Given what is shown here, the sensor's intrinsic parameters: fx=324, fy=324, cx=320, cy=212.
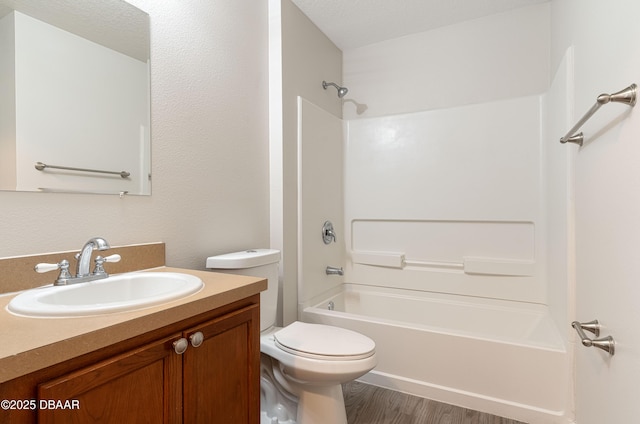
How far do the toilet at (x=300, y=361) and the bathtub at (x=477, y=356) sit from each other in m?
0.47

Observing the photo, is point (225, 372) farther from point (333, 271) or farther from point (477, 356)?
point (333, 271)

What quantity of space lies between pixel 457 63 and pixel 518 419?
2.27 metres

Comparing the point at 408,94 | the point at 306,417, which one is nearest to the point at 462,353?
the point at 306,417

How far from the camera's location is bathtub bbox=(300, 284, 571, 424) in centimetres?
159

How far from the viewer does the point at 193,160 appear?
1529 millimetres

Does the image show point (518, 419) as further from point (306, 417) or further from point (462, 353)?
point (306, 417)

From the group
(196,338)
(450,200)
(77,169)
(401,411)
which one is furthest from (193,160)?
(450,200)

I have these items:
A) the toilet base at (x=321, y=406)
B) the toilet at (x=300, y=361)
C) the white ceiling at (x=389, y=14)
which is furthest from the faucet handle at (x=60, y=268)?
the white ceiling at (x=389, y=14)

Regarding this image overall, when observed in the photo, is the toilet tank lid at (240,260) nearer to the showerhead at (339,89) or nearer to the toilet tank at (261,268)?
the toilet tank at (261,268)

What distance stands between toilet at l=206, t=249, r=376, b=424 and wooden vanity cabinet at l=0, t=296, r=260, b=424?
35 cm

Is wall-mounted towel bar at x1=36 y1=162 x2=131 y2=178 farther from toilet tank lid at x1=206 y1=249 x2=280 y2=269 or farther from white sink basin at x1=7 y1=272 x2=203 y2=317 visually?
toilet tank lid at x1=206 y1=249 x2=280 y2=269

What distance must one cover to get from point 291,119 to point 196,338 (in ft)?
5.15

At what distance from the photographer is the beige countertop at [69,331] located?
55 centimetres

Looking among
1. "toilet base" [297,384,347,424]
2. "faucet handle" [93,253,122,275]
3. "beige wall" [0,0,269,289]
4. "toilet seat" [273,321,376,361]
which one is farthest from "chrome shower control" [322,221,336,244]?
"faucet handle" [93,253,122,275]
